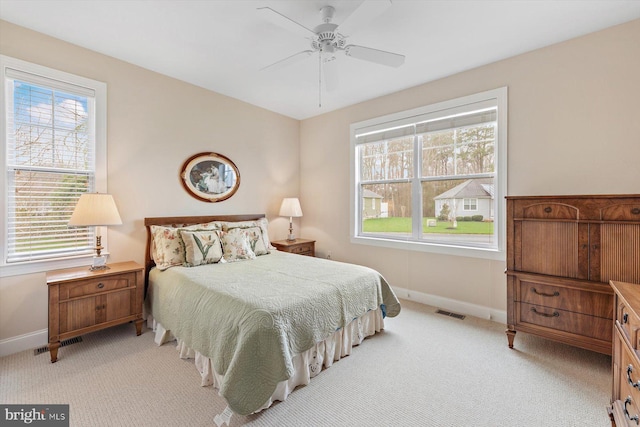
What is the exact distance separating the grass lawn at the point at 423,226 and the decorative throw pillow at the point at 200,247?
224 cm

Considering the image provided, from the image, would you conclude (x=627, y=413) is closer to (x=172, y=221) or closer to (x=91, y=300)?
(x=91, y=300)

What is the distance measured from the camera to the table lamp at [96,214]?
245cm

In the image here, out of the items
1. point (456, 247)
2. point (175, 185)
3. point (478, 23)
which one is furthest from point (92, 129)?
point (456, 247)

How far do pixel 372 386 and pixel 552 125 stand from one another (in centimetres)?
293

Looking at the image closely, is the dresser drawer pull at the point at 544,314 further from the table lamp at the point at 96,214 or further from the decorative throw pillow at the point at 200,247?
the table lamp at the point at 96,214

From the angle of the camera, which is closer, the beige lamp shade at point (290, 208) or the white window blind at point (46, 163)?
the white window blind at point (46, 163)

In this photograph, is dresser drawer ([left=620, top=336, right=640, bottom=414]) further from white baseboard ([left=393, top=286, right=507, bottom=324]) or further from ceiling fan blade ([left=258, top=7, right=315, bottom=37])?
ceiling fan blade ([left=258, top=7, right=315, bottom=37])

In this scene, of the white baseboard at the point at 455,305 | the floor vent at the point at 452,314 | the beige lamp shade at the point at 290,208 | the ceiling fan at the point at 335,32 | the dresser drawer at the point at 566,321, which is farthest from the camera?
the beige lamp shade at the point at 290,208

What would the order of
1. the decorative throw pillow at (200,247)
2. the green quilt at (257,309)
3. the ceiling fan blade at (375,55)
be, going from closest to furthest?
the green quilt at (257,309)
the ceiling fan blade at (375,55)
the decorative throw pillow at (200,247)

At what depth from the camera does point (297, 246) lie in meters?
4.37

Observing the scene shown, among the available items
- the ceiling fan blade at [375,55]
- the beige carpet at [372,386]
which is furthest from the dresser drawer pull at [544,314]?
the ceiling fan blade at [375,55]

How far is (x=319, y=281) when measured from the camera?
2.42 m

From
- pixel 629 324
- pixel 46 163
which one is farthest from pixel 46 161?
pixel 629 324

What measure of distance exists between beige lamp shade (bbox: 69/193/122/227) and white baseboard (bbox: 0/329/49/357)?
113 centimetres
